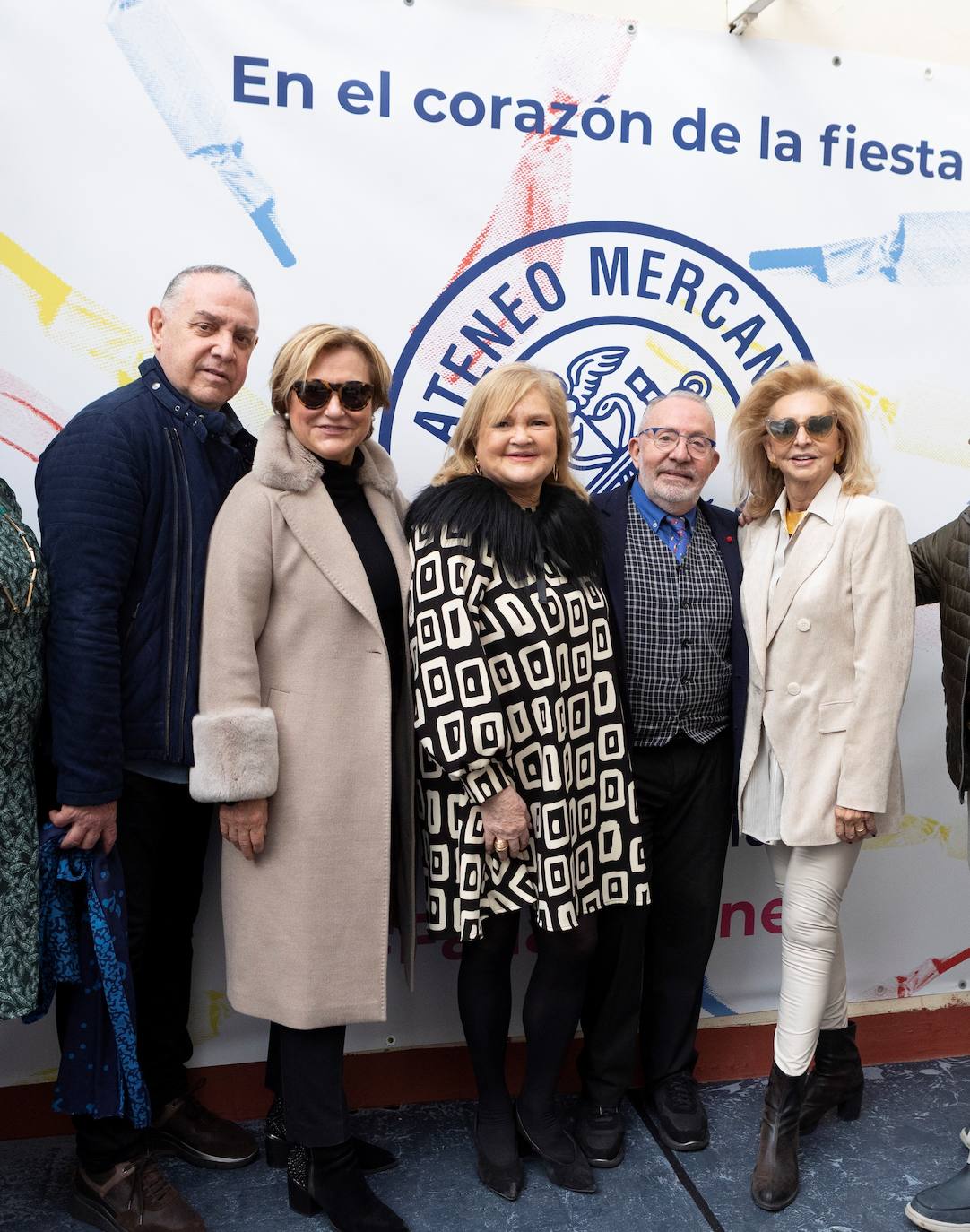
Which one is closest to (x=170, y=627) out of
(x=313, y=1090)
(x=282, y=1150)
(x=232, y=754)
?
(x=232, y=754)

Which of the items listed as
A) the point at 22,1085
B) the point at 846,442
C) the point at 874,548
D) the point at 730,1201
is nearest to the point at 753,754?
the point at 874,548

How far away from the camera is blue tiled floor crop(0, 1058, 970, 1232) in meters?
2.37

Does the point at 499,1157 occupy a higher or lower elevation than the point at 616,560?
lower

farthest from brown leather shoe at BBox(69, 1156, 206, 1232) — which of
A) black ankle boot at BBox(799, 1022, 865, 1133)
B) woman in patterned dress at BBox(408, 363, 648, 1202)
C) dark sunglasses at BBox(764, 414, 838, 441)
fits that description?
dark sunglasses at BBox(764, 414, 838, 441)

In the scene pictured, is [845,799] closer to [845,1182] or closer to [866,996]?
[845,1182]

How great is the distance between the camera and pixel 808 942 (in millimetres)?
2506

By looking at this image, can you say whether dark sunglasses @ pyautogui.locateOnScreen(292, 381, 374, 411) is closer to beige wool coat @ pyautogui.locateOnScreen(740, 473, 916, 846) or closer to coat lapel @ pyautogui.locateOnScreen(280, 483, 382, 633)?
coat lapel @ pyautogui.locateOnScreen(280, 483, 382, 633)

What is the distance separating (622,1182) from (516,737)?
44.7 inches

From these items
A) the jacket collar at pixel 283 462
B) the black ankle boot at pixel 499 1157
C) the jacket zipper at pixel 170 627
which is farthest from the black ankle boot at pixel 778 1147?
the jacket collar at pixel 283 462

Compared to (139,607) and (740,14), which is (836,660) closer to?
(139,607)

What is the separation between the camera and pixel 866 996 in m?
3.21

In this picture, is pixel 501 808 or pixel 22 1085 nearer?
pixel 501 808

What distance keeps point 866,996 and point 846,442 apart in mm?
1730

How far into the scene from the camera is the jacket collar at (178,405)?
2.25m
